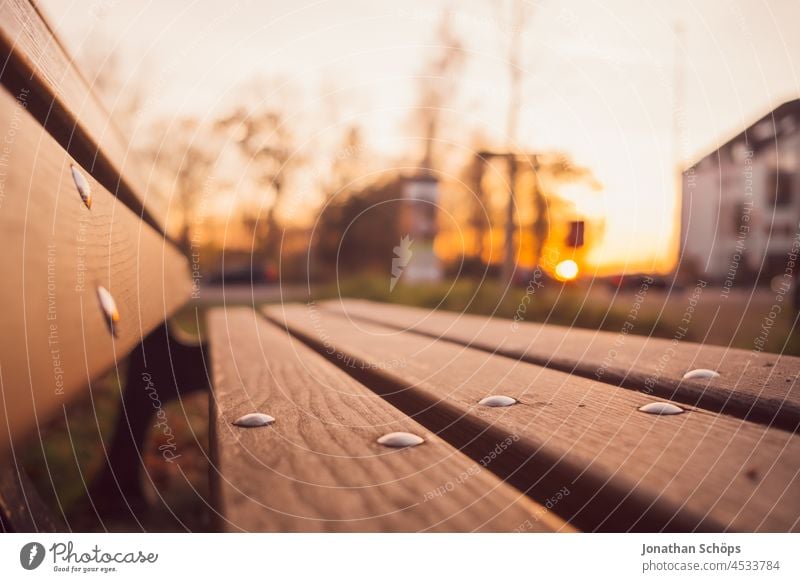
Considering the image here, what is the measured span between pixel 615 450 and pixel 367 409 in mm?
251

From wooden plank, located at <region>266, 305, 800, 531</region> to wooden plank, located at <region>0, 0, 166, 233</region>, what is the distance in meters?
0.45

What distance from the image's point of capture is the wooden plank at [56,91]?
49 cm

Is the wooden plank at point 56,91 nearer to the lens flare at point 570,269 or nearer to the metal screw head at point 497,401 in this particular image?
the metal screw head at point 497,401

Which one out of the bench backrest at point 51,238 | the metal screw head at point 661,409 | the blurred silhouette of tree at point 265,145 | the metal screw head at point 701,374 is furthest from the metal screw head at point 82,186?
the blurred silhouette of tree at point 265,145

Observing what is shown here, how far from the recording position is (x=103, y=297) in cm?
65

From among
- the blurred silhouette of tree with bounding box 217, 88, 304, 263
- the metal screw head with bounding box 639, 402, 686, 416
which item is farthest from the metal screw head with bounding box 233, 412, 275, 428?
the blurred silhouette of tree with bounding box 217, 88, 304, 263

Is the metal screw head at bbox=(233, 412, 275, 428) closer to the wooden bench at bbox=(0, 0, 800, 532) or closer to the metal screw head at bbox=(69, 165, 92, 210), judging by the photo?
the wooden bench at bbox=(0, 0, 800, 532)

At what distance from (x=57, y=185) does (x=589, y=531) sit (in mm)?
712

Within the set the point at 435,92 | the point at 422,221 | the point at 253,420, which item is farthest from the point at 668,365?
the point at 422,221

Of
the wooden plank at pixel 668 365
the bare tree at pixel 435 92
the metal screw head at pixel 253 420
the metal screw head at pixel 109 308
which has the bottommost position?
the wooden plank at pixel 668 365

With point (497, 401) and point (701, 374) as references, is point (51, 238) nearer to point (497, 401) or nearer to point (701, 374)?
point (497, 401)

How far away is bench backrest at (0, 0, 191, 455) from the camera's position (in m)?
0.40

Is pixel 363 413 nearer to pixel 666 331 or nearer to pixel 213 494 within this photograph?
pixel 213 494
